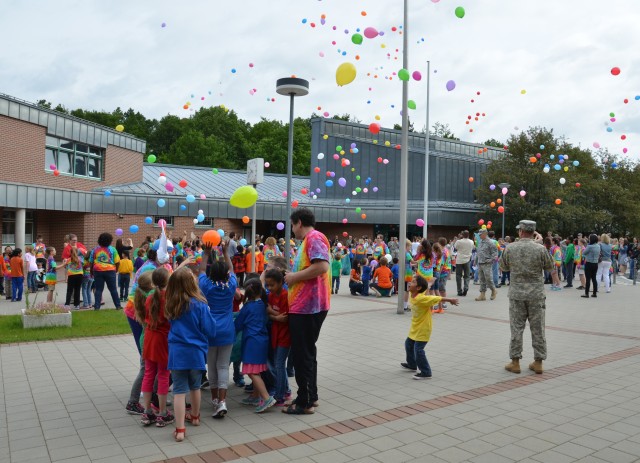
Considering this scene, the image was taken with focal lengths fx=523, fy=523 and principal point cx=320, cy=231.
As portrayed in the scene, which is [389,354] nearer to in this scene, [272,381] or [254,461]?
[272,381]

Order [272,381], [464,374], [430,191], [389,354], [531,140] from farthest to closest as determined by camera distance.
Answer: [430,191], [531,140], [389,354], [464,374], [272,381]

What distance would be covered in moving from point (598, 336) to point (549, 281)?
11.2 metres

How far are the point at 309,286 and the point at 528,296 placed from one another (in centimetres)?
335

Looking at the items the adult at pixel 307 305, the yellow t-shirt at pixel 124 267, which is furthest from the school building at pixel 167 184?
the adult at pixel 307 305

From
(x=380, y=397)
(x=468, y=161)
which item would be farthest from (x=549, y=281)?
(x=468, y=161)

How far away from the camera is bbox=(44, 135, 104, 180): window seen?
22609 mm

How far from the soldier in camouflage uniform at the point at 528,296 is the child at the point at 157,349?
4345 millimetres

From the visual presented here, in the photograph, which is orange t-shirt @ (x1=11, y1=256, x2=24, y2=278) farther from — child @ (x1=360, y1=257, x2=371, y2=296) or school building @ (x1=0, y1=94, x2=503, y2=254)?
child @ (x1=360, y1=257, x2=371, y2=296)

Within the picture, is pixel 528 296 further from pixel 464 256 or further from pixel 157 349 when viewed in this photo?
pixel 464 256

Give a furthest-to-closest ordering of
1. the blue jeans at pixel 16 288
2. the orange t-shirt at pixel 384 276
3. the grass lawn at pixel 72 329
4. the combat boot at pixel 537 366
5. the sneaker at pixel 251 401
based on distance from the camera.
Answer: the orange t-shirt at pixel 384 276 → the blue jeans at pixel 16 288 → the grass lawn at pixel 72 329 → the combat boot at pixel 537 366 → the sneaker at pixel 251 401

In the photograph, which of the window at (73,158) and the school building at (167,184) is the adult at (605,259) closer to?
the school building at (167,184)

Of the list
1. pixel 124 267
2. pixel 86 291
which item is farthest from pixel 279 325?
pixel 124 267

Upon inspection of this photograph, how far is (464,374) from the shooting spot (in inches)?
260

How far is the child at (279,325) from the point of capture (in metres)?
5.26
